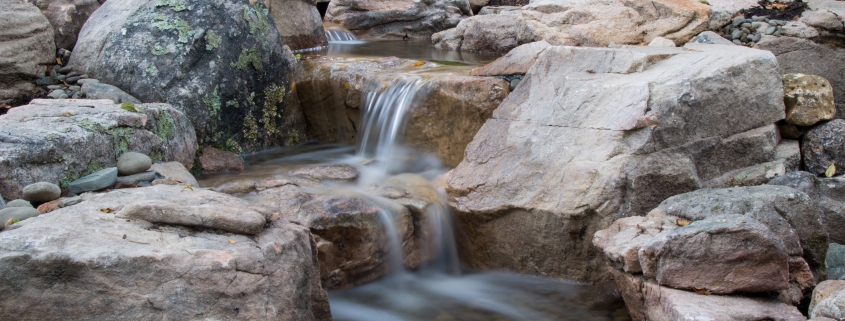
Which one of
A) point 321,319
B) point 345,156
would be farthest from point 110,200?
point 345,156

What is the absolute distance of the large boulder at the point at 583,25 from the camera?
29.1 ft

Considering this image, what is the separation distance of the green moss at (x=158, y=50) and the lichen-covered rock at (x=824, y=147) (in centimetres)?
500

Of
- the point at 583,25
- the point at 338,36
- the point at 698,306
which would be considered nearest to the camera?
the point at 698,306

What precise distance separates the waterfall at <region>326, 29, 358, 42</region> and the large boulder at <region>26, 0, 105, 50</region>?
14.7 feet

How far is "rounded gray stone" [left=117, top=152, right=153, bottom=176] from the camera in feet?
14.7

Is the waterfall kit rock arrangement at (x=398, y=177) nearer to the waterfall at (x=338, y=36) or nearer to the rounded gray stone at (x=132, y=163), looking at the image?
the rounded gray stone at (x=132, y=163)

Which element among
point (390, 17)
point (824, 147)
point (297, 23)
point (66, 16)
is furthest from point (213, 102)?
point (390, 17)

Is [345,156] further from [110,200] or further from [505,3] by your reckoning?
[505,3]

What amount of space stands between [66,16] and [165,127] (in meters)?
2.07

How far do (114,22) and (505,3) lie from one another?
9.60 metres

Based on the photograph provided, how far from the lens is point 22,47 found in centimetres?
571

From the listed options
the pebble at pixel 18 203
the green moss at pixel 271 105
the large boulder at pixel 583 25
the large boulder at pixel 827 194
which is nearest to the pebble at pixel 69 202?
the pebble at pixel 18 203

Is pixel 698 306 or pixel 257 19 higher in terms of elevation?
pixel 257 19

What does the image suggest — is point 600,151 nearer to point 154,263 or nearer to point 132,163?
point 154,263
